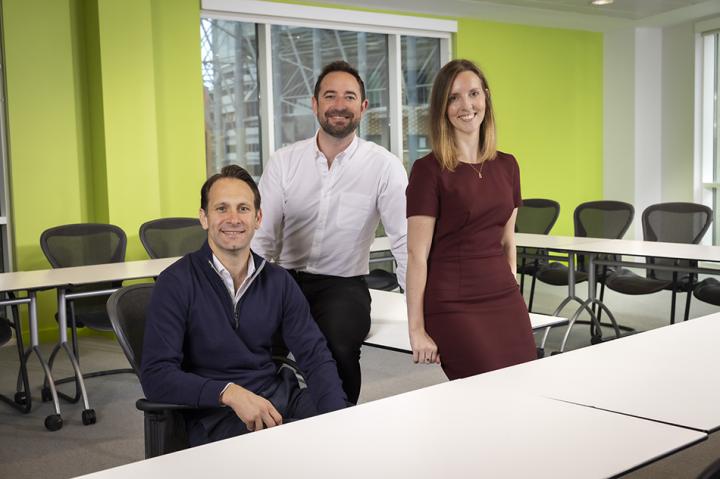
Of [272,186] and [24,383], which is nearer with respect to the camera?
[272,186]

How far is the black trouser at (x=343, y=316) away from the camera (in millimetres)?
2631

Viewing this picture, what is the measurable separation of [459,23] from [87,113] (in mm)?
3911

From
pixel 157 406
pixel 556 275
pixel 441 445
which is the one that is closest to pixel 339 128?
pixel 157 406

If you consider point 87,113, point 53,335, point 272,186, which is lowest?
point 53,335

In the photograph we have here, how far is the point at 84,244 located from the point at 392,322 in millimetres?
2818

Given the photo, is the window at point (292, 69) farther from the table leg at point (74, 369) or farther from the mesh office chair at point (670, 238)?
the table leg at point (74, 369)

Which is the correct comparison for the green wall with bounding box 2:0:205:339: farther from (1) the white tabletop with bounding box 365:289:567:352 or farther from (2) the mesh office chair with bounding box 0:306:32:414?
(1) the white tabletop with bounding box 365:289:567:352

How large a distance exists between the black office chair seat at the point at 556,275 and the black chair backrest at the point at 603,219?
0.24 m

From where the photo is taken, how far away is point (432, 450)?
4.78ft

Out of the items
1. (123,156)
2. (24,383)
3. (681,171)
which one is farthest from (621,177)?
(24,383)

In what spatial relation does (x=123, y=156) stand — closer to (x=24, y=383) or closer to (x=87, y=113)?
(x=87, y=113)

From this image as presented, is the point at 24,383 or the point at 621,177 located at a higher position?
the point at 621,177

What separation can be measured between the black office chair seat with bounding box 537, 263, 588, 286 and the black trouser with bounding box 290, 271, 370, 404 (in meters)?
3.13

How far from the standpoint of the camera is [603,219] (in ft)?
19.3
